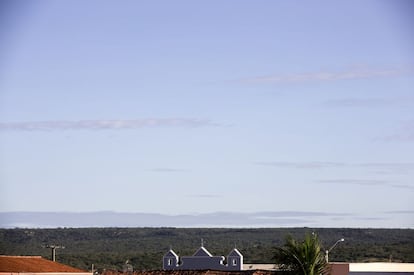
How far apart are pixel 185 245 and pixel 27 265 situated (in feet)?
402

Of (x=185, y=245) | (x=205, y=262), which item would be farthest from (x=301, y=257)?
(x=185, y=245)

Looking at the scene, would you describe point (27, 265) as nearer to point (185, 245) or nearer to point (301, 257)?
point (301, 257)

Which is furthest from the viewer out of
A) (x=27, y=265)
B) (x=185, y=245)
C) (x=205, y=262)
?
(x=185, y=245)

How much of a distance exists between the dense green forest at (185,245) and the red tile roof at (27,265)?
65086mm

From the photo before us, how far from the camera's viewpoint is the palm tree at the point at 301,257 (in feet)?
158

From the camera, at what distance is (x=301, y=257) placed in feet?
158

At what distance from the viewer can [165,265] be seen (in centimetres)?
8469

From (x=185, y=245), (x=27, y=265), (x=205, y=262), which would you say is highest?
(x=185, y=245)

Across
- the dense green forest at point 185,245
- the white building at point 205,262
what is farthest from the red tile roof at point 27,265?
the dense green forest at point 185,245

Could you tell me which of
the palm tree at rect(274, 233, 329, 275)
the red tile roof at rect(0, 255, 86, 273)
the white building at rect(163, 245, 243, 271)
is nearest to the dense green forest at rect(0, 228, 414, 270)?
the white building at rect(163, 245, 243, 271)

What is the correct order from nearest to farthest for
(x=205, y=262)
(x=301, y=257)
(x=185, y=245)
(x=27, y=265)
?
(x=301, y=257) → (x=27, y=265) → (x=205, y=262) → (x=185, y=245)

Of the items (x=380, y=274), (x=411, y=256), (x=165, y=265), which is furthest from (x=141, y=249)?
(x=380, y=274)

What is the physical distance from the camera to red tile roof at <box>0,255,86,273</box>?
55.2 m

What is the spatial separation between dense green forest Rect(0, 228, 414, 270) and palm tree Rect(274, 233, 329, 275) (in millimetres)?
76087
